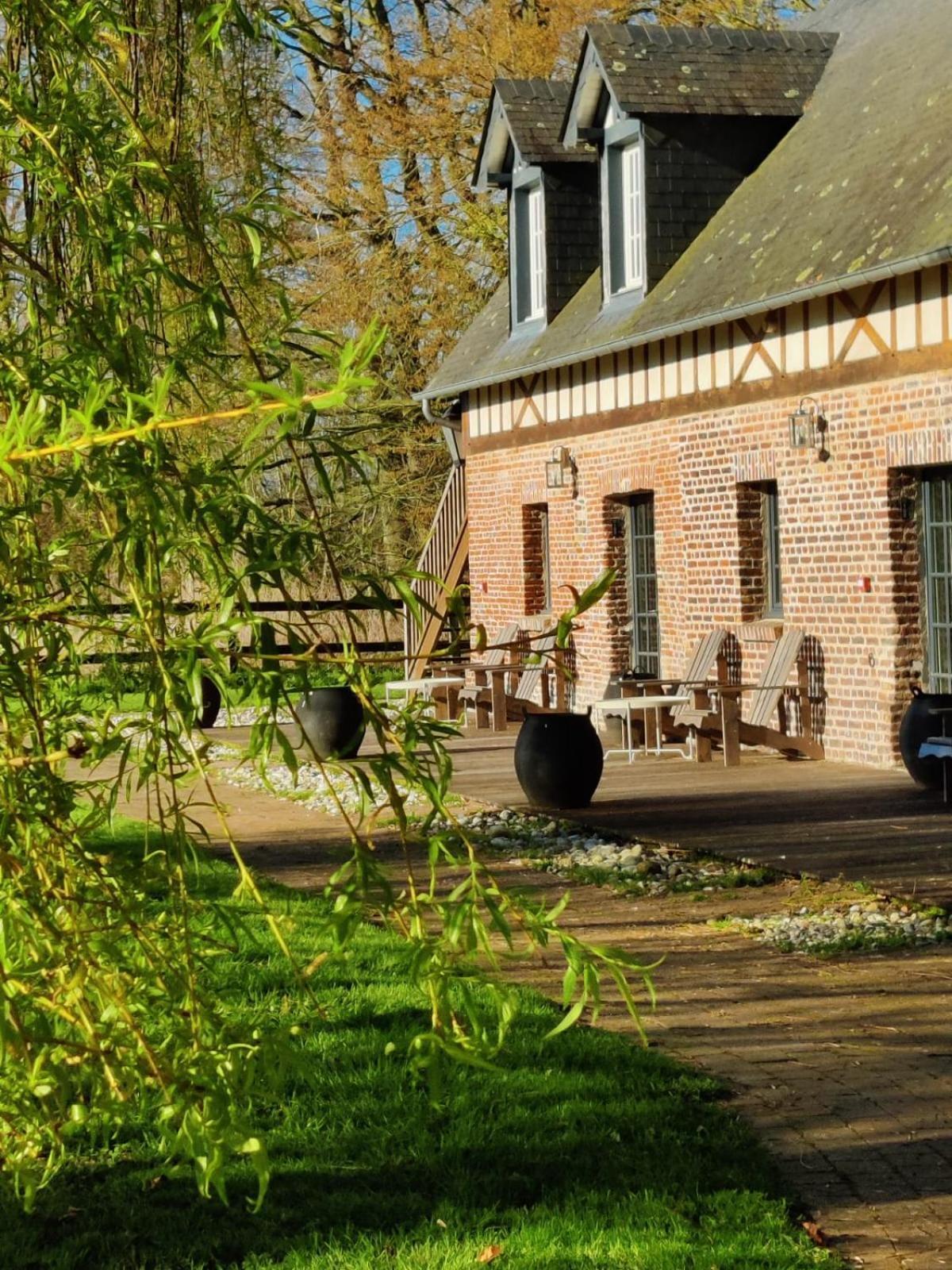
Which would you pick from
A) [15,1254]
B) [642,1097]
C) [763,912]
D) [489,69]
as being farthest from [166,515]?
[489,69]

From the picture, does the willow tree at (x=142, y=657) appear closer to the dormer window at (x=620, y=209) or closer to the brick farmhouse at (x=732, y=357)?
the brick farmhouse at (x=732, y=357)

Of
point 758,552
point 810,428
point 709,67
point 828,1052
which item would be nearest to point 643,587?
point 758,552

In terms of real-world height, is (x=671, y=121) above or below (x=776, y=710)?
above

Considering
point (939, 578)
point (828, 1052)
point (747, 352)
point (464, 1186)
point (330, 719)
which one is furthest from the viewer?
point (330, 719)

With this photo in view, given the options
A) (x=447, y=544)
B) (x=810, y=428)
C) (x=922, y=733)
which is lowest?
(x=922, y=733)

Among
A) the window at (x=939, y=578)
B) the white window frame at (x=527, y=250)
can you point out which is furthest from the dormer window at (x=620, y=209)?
the window at (x=939, y=578)

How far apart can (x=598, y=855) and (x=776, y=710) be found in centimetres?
447

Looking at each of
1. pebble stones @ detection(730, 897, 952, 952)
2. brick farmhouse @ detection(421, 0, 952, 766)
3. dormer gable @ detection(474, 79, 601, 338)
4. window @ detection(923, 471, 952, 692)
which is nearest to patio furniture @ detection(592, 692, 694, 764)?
brick farmhouse @ detection(421, 0, 952, 766)

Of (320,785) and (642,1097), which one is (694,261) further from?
(642,1097)

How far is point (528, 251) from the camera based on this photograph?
1895 centimetres

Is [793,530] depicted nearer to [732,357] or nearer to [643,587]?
[732,357]

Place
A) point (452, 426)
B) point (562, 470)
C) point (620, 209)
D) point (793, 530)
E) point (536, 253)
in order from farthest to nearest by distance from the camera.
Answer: point (452, 426) → point (536, 253) → point (562, 470) → point (620, 209) → point (793, 530)

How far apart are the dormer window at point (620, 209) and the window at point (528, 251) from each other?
169 centimetres

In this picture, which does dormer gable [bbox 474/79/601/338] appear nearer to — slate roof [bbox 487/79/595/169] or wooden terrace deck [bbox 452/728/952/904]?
slate roof [bbox 487/79/595/169]
